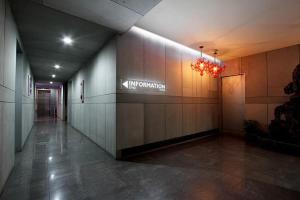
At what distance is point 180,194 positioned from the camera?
2.36 metres

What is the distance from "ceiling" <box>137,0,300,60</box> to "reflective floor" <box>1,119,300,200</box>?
3.68 meters

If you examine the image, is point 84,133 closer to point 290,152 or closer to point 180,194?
point 180,194

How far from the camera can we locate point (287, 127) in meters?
4.77

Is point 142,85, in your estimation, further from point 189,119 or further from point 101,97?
point 189,119

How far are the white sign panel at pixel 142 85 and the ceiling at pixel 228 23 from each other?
5.19ft

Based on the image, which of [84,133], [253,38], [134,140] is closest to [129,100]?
[134,140]

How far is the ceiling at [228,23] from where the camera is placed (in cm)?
318

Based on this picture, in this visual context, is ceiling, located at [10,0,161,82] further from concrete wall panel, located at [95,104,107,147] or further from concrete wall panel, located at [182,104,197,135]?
concrete wall panel, located at [182,104,197,135]

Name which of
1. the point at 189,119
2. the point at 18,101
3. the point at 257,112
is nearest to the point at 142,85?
the point at 189,119

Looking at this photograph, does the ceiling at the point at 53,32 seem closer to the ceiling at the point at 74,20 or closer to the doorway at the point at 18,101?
the ceiling at the point at 74,20

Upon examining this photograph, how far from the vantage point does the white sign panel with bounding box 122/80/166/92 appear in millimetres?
4109

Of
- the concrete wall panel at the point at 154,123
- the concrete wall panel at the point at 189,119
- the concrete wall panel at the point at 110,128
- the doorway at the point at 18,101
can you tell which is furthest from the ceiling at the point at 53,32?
the concrete wall panel at the point at 189,119

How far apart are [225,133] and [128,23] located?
691 cm

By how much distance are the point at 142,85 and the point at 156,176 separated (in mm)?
2526
